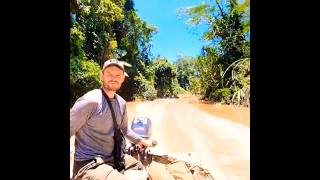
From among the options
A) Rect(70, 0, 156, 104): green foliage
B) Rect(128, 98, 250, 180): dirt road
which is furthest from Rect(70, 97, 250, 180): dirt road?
Rect(70, 0, 156, 104): green foliage

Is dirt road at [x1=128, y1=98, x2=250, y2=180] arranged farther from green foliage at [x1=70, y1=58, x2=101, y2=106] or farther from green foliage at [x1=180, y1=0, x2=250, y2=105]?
green foliage at [x1=70, y1=58, x2=101, y2=106]

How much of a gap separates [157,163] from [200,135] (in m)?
0.28

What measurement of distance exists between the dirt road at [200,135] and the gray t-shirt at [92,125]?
0.22 metres

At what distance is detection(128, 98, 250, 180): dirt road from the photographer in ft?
7.18

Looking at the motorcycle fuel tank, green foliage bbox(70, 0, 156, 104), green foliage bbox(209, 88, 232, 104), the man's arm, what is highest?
green foliage bbox(70, 0, 156, 104)

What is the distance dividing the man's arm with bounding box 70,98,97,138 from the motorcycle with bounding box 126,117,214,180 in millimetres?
313

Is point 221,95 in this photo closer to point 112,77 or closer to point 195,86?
point 195,86

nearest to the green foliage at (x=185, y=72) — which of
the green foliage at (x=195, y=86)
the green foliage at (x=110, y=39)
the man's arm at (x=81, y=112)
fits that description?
the green foliage at (x=195, y=86)

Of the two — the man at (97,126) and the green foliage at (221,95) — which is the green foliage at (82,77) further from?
the green foliage at (221,95)

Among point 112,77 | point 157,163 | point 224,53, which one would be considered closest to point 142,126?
point 157,163

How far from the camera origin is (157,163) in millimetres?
2150

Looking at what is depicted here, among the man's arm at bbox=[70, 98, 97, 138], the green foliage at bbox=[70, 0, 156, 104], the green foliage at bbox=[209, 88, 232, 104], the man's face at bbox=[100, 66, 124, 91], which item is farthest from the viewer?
the green foliage at bbox=[209, 88, 232, 104]

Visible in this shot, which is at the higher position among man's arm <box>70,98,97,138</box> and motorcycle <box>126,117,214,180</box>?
man's arm <box>70,98,97,138</box>

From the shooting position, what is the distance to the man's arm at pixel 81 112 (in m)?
1.86
